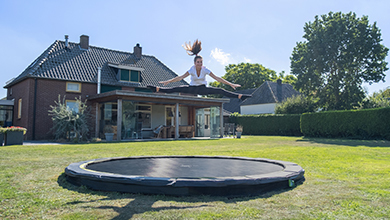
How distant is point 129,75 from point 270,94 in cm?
1818

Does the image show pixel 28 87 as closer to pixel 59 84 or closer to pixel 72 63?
pixel 59 84

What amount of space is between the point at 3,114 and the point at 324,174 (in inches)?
757

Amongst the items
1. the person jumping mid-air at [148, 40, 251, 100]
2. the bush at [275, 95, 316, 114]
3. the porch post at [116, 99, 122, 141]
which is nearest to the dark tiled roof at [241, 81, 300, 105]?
the bush at [275, 95, 316, 114]

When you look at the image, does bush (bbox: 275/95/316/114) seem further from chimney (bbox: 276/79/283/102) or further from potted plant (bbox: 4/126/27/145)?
potted plant (bbox: 4/126/27/145)

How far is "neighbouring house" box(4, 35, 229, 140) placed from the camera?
598 inches

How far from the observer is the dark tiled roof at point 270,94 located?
3178cm

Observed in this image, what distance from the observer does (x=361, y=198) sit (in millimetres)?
2898

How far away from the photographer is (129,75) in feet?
62.6

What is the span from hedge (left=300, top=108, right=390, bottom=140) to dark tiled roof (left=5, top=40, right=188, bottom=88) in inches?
427

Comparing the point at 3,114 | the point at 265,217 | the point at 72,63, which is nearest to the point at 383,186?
the point at 265,217

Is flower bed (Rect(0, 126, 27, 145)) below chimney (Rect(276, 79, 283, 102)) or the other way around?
below

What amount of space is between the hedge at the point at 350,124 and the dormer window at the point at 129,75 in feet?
37.4

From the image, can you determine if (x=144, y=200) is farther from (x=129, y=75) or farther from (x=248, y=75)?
(x=248, y=75)

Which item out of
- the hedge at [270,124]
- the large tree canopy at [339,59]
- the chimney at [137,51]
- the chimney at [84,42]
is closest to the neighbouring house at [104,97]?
the chimney at [84,42]
